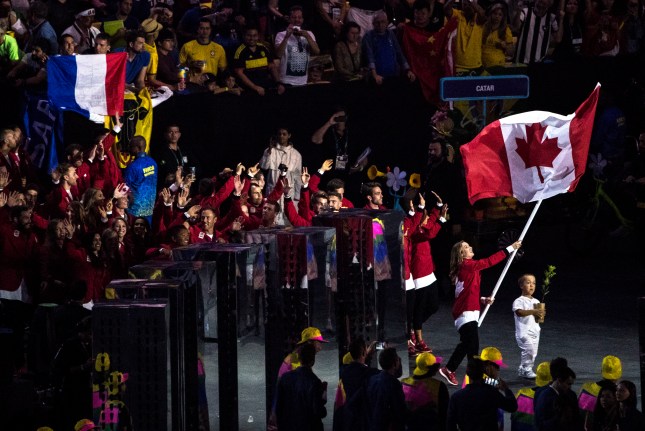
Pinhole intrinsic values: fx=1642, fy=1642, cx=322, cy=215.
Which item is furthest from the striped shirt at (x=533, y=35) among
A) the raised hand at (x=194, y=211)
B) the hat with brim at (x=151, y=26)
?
the raised hand at (x=194, y=211)

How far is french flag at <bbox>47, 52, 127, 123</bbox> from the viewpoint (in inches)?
810

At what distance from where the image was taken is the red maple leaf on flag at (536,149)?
55.8 ft

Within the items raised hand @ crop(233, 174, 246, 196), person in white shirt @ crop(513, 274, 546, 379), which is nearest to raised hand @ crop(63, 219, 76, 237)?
raised hand @ crop(233, 174, 246, 196)

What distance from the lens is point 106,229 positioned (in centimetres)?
1667

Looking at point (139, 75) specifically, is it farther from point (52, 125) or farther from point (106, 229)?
point (106, 229)

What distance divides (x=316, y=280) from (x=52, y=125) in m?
7.95

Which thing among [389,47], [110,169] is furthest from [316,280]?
[389,47]

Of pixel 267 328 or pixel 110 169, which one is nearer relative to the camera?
pixel 267 328

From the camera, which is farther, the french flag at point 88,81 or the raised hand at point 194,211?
the french flag at point 88,81

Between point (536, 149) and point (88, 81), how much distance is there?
6.29 meters

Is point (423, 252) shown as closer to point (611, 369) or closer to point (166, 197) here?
point (166, 197)

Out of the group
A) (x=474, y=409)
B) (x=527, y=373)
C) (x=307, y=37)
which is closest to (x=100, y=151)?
(x=307, y=37)

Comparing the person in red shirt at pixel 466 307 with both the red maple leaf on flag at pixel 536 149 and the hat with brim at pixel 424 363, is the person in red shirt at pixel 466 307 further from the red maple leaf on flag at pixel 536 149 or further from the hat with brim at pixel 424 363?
the hat with brim at pixel 424 363

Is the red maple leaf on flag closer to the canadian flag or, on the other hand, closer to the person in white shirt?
the canadian flag
